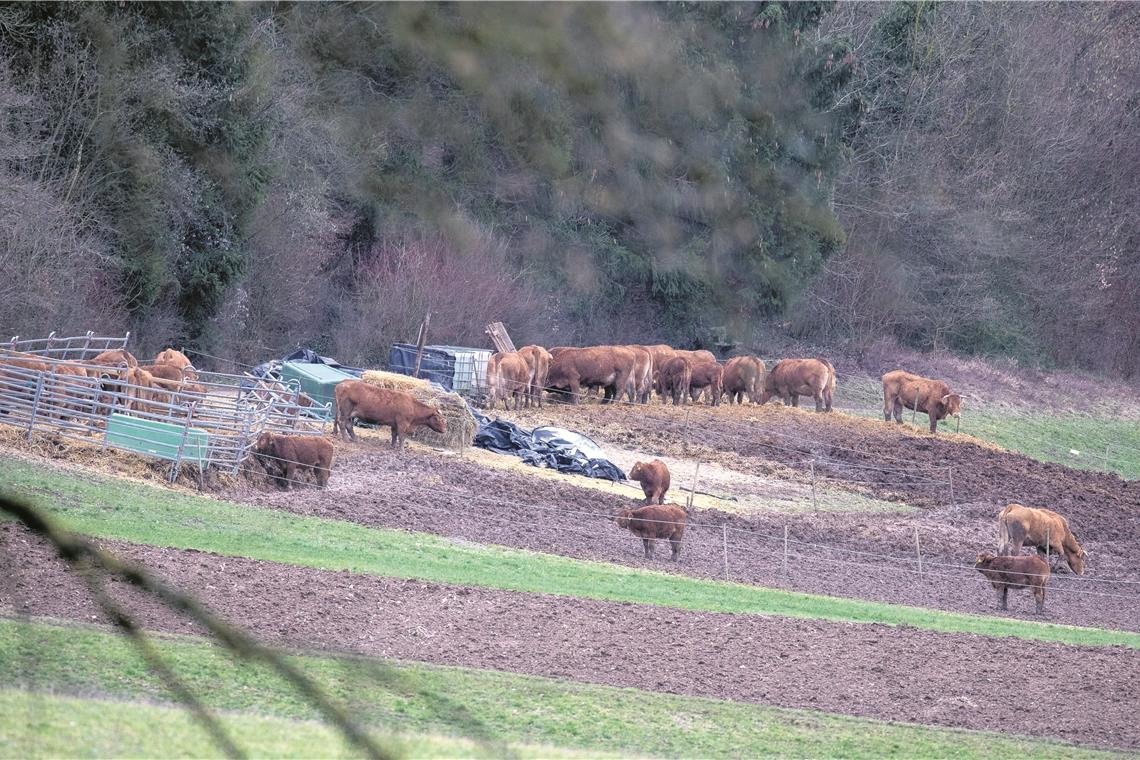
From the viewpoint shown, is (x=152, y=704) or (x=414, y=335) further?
(x=414, y=335)

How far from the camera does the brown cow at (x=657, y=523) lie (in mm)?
18094

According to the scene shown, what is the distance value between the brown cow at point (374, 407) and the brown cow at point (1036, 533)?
35.1 ft

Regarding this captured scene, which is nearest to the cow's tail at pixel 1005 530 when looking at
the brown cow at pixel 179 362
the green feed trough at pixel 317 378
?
the green feed trough at pixel 317 378

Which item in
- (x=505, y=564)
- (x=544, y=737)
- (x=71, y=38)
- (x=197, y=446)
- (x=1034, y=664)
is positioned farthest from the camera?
(x=71, y=38)

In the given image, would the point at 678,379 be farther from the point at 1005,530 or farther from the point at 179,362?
the point at 1005,530

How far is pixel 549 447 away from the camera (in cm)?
2631

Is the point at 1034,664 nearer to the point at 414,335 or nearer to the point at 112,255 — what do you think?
the point at 112,255

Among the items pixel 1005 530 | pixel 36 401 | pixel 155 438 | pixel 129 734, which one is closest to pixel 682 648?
pixel 129 734

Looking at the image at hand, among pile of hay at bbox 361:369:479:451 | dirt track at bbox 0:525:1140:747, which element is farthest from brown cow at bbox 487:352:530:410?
dirt track at bbox 0:525:1140:747

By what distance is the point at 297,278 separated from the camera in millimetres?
36750

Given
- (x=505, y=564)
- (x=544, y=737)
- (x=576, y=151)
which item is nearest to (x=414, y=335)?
(x=505, y=564)

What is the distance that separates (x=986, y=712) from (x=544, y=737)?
14.0ft

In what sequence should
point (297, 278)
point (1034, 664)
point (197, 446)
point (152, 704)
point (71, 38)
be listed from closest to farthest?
1. point (152, 704)
2. point (1034, 664)
3. point (197, 446)
4. point (71, 38)
5. point (297, 278)

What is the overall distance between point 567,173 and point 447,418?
2084cm
